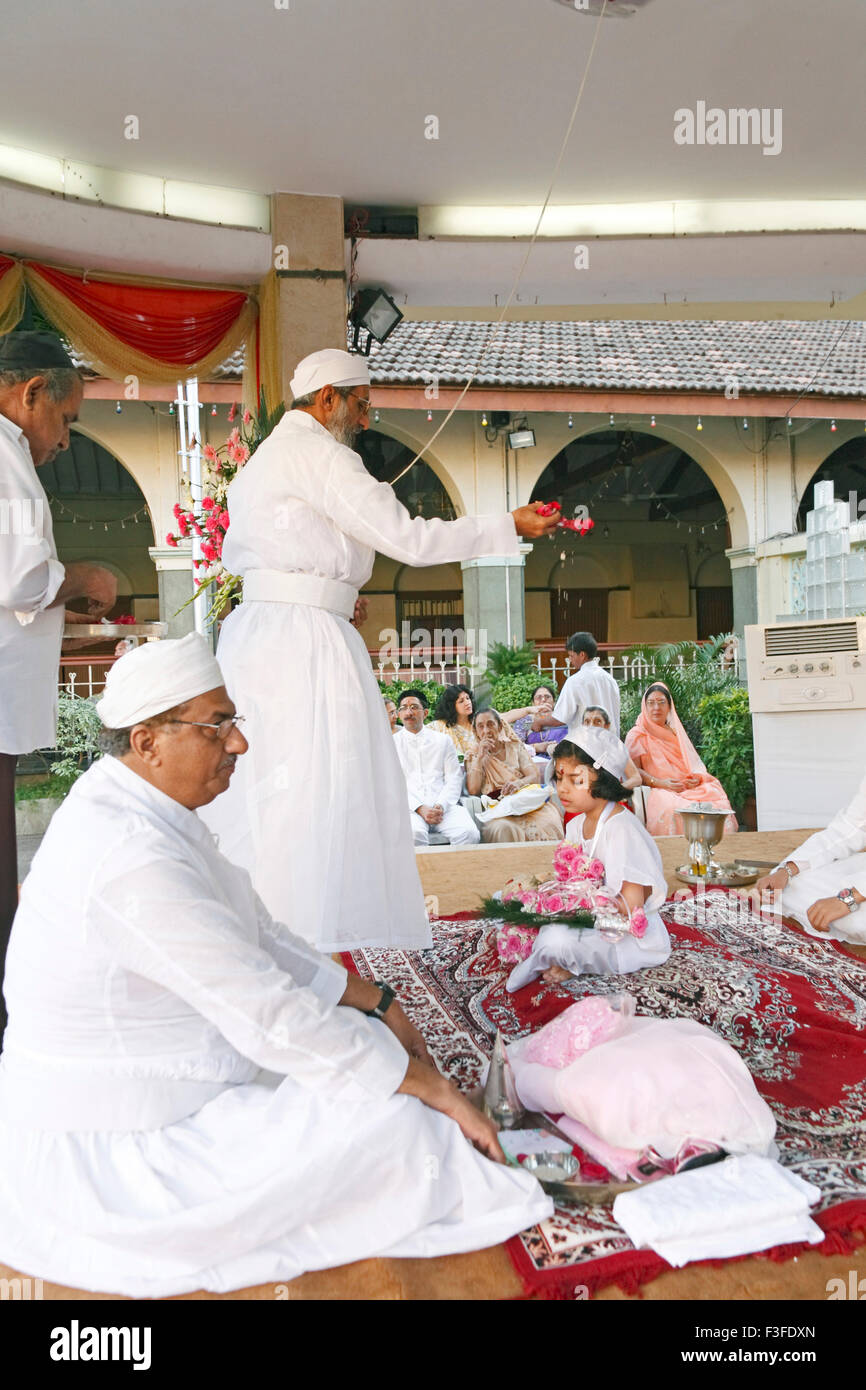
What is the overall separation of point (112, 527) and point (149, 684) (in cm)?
1460

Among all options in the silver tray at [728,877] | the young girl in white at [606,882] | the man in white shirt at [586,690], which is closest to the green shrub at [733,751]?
the man in white shirt at [586,690]

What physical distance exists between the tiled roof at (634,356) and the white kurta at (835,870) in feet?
26.7

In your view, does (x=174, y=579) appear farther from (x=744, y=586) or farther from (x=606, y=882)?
(x=606, y=882)

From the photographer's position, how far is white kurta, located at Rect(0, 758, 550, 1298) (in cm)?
175

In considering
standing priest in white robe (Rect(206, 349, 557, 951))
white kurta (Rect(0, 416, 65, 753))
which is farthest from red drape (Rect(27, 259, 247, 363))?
white kurta (Rect(0, 416, 65, 753))

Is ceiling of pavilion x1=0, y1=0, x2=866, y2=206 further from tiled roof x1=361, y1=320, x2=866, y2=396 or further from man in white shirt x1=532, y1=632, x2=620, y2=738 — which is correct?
tiled roof x1=361, y1=320, x2=866, y2=396

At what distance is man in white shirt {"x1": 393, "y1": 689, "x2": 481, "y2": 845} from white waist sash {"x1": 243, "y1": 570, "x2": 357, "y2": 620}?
3.10m

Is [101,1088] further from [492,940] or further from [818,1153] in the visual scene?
[492,940]

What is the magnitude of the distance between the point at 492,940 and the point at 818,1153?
1.71 m

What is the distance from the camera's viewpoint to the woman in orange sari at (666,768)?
641cm

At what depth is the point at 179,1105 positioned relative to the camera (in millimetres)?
→ 1862

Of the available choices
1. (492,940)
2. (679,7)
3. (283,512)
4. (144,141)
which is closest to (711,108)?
(679,7)

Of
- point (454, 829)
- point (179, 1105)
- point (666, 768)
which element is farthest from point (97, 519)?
point (179, 1105)

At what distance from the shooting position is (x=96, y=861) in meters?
1.77
